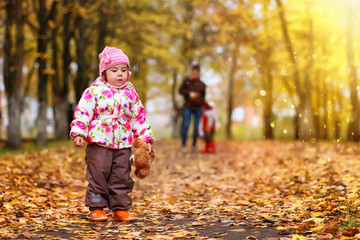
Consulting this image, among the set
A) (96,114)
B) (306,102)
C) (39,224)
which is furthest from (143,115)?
(306,102)

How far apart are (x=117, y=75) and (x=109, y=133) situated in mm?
686

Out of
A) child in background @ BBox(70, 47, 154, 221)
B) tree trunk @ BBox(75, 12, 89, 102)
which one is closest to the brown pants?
child in background @ BBox(70, 47, 154, 221)

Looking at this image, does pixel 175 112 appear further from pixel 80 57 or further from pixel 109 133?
pixel 109 133

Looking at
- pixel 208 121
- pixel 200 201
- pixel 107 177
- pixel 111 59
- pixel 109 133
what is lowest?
pixel 200 201

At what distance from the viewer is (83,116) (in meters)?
5.54

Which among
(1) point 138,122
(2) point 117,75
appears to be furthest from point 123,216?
(2) point 117,75

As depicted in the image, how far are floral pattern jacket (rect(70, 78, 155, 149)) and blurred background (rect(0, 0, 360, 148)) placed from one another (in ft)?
23.2

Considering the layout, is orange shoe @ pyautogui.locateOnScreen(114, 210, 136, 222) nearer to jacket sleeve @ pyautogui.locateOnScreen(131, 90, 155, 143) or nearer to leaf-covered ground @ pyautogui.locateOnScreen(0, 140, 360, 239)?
leaf-covered ground @ pyautogui.locateOnScreen(0, 140, 360, 239)

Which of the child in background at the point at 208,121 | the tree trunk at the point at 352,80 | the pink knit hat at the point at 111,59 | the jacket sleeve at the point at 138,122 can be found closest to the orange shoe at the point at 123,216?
the jacket sleeve at the point at 138,122

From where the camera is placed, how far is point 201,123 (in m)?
13.9

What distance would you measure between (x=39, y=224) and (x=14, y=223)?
270mm

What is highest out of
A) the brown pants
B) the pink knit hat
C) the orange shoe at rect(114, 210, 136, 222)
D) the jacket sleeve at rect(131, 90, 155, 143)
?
the pink knit hat

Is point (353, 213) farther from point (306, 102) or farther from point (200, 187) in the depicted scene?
point (306, 102)

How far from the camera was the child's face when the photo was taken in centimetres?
568
